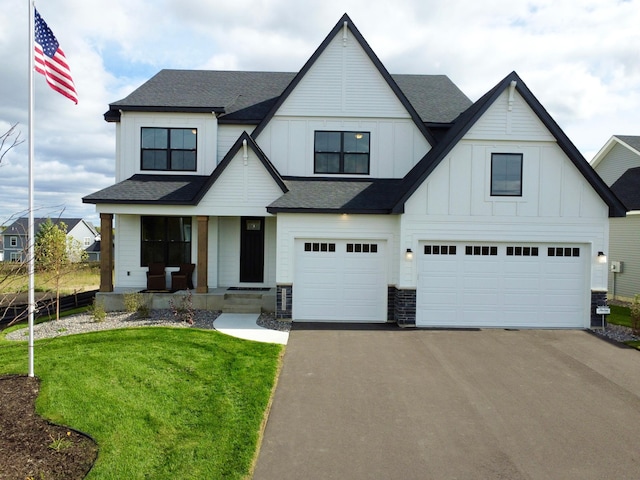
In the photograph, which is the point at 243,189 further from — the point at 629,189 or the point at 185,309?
the point at 629,189

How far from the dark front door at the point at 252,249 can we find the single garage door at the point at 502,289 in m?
6.14

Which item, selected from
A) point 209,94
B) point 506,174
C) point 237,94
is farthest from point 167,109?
point 506,174

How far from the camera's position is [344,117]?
14508 mm

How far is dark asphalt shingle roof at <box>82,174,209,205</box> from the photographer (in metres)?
13.5

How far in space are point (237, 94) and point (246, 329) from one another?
10.1 metres

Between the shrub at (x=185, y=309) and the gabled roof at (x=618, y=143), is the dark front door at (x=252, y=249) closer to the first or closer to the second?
the shrub at (x=185, y=309)

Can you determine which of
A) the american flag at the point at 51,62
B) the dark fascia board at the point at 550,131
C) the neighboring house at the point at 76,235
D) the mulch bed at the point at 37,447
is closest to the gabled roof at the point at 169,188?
the dark fascia board at the point at 550,131

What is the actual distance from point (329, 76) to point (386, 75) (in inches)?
79.2

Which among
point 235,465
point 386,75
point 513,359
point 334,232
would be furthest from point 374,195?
point 235,465

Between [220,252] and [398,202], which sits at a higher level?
[398,202]

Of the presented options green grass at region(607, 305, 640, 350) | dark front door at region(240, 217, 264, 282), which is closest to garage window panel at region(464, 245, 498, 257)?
green grass at region(607, 305, 640, 350)

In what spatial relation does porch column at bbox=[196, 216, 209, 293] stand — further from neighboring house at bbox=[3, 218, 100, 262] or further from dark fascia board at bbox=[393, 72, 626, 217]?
neighboring house at bbox=[3, 218, 100, 262]

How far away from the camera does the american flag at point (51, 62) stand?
7.70m

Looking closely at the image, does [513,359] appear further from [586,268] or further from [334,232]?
[334,232]
